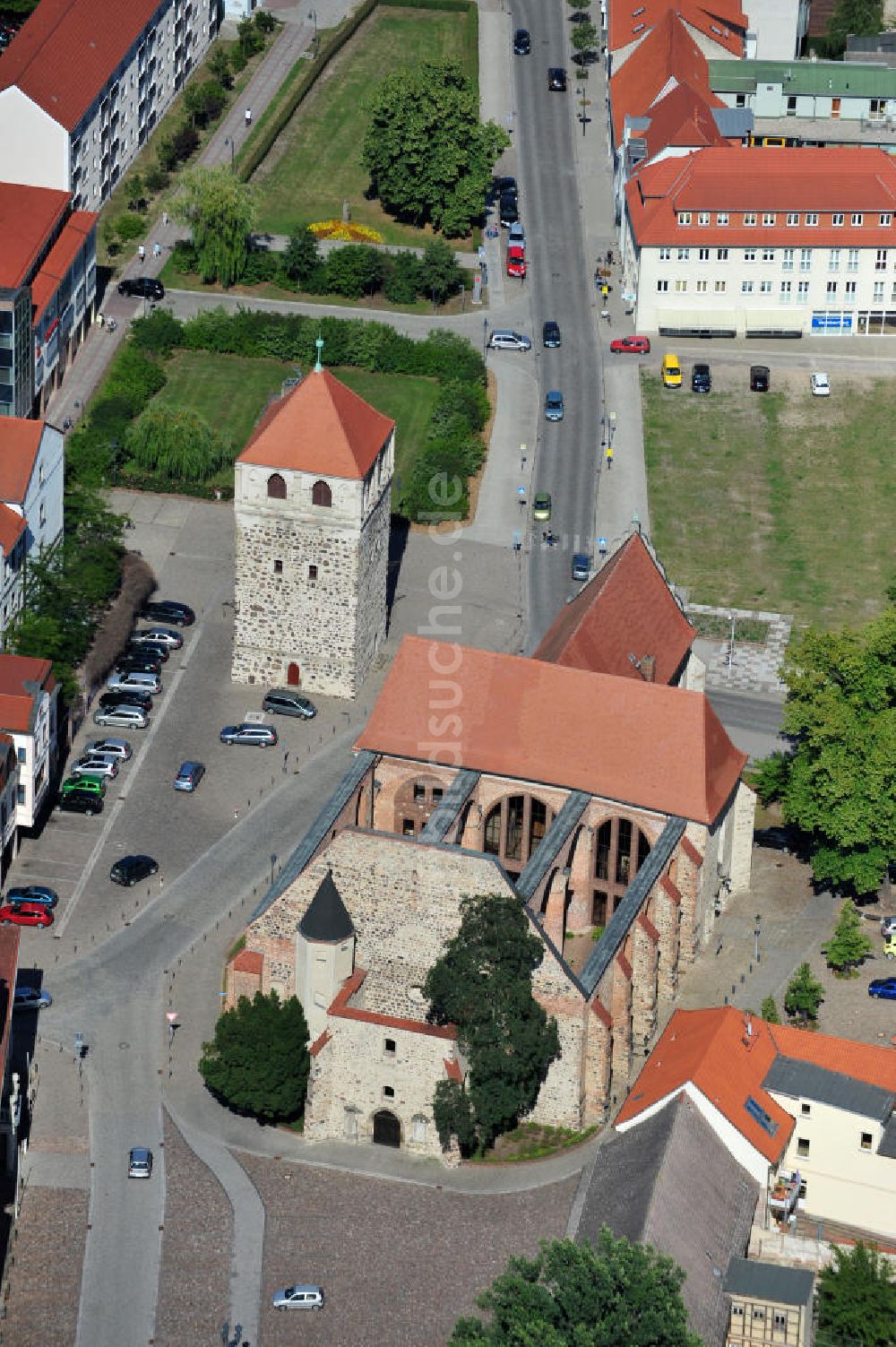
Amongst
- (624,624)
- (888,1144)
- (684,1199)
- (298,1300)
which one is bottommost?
(298,1300)

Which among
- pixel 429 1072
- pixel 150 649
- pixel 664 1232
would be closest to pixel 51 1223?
pixel 429 1072

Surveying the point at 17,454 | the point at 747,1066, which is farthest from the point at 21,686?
the point at 747,1066

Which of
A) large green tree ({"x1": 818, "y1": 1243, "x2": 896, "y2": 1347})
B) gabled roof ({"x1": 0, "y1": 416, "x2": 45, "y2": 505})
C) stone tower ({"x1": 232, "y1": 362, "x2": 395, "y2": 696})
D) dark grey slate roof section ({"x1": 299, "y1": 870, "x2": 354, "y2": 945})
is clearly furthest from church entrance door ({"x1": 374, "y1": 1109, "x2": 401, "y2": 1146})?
gabled roof ({"x1": 0, "y1": 416, "x2": 45, "y2": 505})

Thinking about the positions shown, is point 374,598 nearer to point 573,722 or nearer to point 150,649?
point 150,649

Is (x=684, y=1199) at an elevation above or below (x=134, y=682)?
below

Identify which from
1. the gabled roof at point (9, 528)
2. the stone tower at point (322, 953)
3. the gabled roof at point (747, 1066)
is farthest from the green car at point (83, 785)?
the gabled roof at point (747, 1066)

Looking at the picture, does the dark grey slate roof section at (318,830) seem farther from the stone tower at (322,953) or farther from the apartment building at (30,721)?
the apartment building at (30,721)

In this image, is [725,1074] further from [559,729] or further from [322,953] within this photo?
[559,729]
